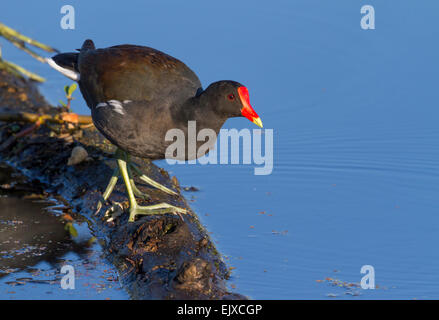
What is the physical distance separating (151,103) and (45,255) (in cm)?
138

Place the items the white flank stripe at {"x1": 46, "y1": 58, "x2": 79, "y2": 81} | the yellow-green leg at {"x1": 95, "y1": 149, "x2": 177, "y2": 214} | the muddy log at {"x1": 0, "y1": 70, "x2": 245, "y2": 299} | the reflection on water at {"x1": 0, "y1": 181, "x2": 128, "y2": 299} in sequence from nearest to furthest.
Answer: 1. the muddy log at {"x1": 0, "y1": 70, "x2": 245, "y2": 299}
2. the reflection on water at {"x1": 0, "y1": 181, "x2": 128, "y2": 299}
3. the yellow-green leg at {"x1": 95, "y1": 149, "x2": 177, "y2": 214}
4. the white flank stripe at {"x1": 46, "y1": 58, "x2": 79, "y2": 81}

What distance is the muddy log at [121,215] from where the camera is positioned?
4.32 m

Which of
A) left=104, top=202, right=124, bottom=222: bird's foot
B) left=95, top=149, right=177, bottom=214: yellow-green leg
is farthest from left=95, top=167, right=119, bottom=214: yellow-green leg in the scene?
left=104, top=202, right=124, bottom=222: bird's foot

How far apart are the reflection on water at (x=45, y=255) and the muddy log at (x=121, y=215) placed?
0.41 ft

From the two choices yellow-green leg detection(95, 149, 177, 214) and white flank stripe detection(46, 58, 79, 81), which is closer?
yellow-green leg detection(95, 149, 177, 214)

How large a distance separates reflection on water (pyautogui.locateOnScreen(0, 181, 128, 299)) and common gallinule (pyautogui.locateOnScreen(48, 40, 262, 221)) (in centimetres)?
51

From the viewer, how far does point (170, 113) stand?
5207 millimetres

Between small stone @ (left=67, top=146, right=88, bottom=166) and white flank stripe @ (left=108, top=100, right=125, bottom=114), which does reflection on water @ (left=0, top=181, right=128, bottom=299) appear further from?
white flank stripe @ (left=108, top=100, right=125, bottom=114)

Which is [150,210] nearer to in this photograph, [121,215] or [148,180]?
[121,215]

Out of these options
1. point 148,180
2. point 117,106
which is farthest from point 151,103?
point 148,180

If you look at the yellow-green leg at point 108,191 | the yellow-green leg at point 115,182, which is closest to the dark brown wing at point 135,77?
the yellow-green leg at point 115,182

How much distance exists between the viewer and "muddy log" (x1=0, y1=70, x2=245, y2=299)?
4.32 metres

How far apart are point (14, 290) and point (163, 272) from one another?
1.02 m
